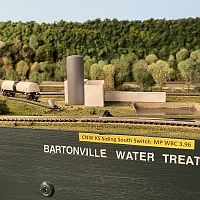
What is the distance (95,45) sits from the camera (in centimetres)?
5825

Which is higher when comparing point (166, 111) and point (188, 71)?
point (188, 71)

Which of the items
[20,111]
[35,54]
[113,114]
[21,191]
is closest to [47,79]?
[35,54]

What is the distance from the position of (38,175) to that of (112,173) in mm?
5419

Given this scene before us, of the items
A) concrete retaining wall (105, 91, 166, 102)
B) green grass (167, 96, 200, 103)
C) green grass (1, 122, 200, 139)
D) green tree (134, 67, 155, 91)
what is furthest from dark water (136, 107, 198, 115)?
green grass (1, 122, 200, 139)

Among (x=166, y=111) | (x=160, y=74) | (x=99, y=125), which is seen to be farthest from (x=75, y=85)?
(x=160, y=74)

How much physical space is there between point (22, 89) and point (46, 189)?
57.1ft

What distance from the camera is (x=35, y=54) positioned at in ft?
169

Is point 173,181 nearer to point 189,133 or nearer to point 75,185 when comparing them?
point 189,133

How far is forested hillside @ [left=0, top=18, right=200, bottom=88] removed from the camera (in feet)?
153

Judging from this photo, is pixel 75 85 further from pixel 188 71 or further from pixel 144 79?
pixel 188 71

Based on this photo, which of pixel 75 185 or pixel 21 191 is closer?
pixel 75 185

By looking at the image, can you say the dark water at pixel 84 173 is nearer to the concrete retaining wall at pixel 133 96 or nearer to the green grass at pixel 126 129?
the green grass at pixel 126 129

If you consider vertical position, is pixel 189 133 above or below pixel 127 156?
above

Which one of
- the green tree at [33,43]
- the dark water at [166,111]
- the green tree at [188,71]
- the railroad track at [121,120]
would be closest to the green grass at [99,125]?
the railroad track at [121,120]
